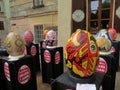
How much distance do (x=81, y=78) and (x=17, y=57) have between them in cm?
101

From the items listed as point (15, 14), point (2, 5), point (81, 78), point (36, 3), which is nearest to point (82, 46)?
point (81, 78)

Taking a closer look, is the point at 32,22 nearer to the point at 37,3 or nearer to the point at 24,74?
the point at 37,3

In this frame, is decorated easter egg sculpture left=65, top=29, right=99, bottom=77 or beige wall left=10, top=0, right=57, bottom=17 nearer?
decorated easter egg sculpture left=65, top=29, right=99, bottom=77

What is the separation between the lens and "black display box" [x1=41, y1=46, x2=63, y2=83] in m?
2.55

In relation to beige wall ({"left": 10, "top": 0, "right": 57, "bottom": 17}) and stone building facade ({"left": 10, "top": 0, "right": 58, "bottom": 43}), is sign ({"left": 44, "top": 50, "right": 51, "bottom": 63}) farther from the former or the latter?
beige wall ({"left": 10, "top": 0, "right": 57, "bottom": 17})

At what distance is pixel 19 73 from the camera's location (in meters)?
1.86

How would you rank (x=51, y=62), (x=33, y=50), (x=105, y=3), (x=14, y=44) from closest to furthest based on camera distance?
(x=14, y=44), (x=51, y=62), (x=33, y=50), (x=105, y=3)

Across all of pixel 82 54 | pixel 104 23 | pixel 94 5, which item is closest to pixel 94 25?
pixel 104 23

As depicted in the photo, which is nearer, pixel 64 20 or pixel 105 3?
pixel 105 3

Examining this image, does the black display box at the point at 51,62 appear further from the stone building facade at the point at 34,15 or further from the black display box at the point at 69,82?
the stone building facade at the point at 34,15

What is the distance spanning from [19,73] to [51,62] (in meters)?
0.82

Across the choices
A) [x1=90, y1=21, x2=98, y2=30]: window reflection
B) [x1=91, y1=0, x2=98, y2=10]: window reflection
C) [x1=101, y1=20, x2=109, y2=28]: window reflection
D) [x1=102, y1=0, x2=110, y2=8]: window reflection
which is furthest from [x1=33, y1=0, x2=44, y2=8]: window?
[x1=101, y1=20, x2=109, y2=28]: window reflection

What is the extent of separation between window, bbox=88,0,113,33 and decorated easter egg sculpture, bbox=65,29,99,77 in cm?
255

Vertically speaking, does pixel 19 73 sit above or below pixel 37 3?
below
